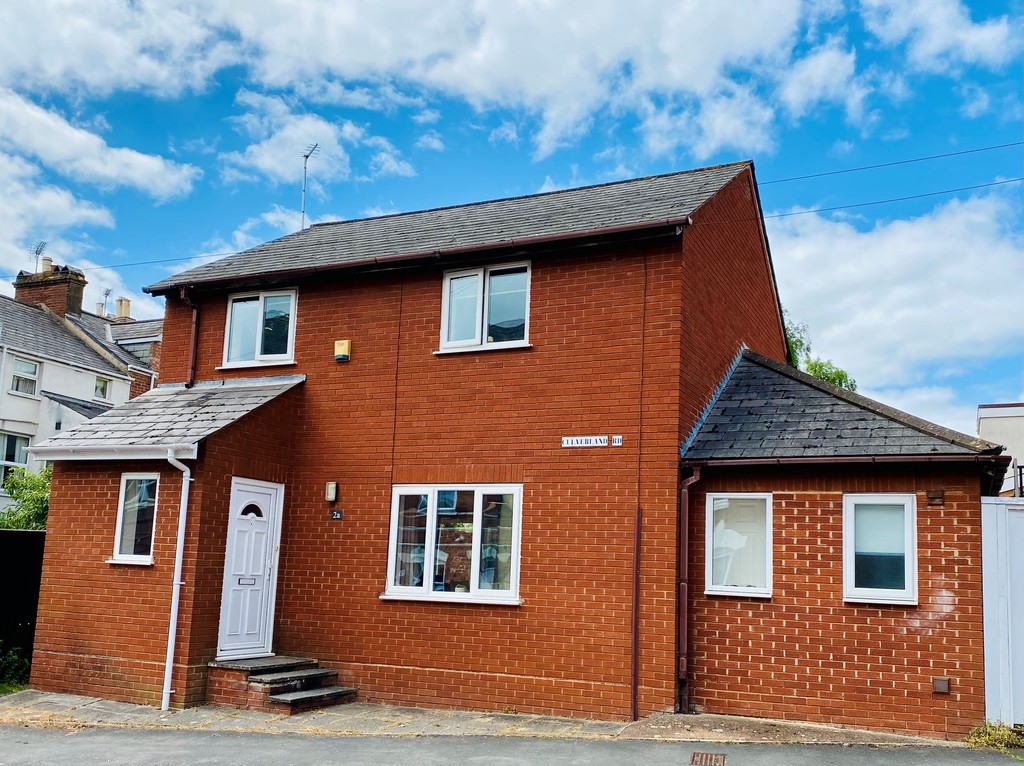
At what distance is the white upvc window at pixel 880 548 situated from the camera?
10.4 metres

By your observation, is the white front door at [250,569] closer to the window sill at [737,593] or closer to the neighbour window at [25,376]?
the window sill at [737,593]

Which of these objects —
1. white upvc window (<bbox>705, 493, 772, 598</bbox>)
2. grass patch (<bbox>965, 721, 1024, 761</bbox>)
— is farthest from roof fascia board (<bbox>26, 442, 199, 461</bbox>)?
grass patch (<bbox>965, 721, 1024, 761</bbox>)

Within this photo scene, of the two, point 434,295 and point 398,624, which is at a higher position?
point 434,295

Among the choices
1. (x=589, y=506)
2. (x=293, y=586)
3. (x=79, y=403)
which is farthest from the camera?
(x=79, y=403)

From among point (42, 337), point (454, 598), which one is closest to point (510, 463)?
point (454, 598)

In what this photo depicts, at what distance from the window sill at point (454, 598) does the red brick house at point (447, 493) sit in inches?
1.7

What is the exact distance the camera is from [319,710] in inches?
464

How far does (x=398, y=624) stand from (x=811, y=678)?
16.9 feet

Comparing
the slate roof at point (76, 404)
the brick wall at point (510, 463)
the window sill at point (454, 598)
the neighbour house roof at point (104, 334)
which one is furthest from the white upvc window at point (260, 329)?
the neighbour house roof at point (104, 334)

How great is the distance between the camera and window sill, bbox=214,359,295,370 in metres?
14.1

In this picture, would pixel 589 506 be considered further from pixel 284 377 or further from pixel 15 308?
pixel 15 308

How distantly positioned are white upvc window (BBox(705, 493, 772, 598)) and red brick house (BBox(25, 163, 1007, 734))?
0.14 meters

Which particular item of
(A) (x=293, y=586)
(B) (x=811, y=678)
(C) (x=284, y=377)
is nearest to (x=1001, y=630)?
(B) (x=811, y=678)

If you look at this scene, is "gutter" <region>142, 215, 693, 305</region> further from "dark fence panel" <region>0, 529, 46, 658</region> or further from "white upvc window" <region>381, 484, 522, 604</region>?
"dark fence panel" <region>0, 529, 46, 658</region>
